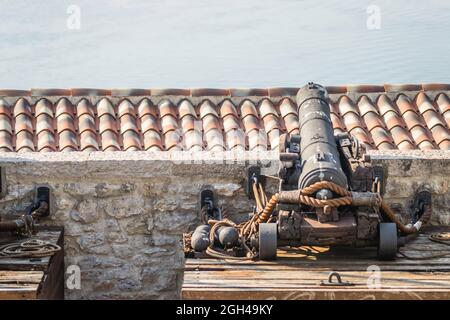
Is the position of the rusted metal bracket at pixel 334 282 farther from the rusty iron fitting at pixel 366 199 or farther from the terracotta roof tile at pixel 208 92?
the terracotta roof tile at pixel 208 92

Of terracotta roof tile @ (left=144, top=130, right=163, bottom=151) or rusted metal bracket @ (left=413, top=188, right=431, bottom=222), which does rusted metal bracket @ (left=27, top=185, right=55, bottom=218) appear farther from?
rusted metal bracket @ (left=413, top=188, right=431, bottom=222)

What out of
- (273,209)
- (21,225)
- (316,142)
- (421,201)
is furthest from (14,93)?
(421,201)

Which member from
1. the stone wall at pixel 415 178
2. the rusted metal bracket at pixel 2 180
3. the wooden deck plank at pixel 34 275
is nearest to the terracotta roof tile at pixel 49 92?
the rusted metal bracket at pixel 2 180

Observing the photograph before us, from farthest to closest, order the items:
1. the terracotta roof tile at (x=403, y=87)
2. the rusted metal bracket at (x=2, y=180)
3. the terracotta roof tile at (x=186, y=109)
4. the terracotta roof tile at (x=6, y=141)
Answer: the terracotta roof tile at (x=403, y=87)
the terracotta roof tile at (x=186, y=109)
the terracotta roof tile at (x=6, y=141)
the rusted metal bracket at (x=2, y=180)

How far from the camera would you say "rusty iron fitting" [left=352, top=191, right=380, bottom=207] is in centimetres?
616

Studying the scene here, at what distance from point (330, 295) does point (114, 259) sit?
1.93 meters

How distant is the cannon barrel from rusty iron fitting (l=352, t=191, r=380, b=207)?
4.8 inches

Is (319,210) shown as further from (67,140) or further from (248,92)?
(248,92)

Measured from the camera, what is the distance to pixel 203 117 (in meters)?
8.98

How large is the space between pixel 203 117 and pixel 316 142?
253 centimetres

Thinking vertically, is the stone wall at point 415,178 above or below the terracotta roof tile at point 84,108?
below

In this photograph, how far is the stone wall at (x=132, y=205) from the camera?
6965 mm

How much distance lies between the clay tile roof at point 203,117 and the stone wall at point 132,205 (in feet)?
4.64

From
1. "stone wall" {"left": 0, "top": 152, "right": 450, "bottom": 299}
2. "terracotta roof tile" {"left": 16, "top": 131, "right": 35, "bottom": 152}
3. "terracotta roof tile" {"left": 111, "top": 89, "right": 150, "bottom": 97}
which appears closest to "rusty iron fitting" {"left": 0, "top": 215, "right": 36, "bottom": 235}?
"stone wall" {"left": 0, "top": 152, "right": 450, "bottom": 299}
